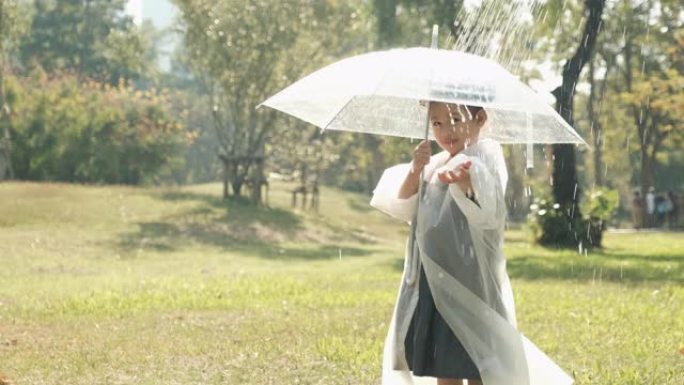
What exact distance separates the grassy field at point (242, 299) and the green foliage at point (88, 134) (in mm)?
6122

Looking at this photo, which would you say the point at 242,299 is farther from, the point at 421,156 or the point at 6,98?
the point at 6,98

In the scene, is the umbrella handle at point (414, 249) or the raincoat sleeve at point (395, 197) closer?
the umbrella handle at point (414, 249)

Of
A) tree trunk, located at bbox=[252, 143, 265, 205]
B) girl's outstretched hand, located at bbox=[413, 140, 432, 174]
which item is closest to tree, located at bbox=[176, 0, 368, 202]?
tree trunk, located at bbox=[252, 143, 265, 205]

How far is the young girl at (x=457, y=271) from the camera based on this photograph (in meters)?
4.70

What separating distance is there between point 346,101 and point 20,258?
12185 mm

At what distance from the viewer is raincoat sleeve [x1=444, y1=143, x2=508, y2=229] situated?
4.67 metres

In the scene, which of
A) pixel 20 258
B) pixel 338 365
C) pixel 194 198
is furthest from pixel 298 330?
pixel 194 198

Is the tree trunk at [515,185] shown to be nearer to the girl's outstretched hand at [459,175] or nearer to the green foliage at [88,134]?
the green foliage at [88,134]

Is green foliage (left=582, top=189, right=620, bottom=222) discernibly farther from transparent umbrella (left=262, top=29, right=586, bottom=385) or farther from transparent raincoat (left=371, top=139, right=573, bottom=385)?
transparent raincoat (left=371, top=139, right=573, bottom=385)

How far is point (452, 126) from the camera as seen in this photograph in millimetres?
4887

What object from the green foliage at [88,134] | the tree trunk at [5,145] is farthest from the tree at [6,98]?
the green foliage at [88,134]

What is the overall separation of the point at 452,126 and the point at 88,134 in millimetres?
27051

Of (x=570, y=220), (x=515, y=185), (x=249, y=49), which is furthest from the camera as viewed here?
(x=515, y=185)

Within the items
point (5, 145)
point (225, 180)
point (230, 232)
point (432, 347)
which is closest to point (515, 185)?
point (225, 180)
